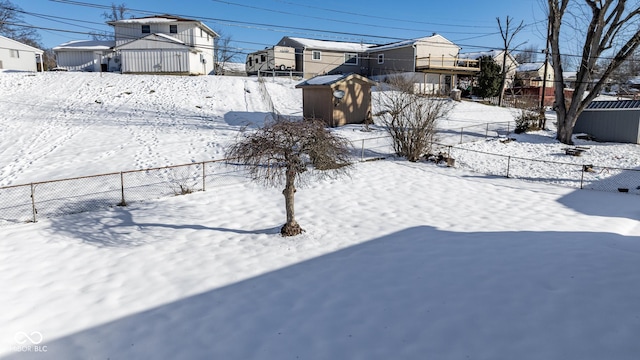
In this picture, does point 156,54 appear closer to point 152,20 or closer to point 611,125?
point 152,20

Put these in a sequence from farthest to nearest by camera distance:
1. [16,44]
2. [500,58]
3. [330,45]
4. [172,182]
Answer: [500,58] → [330,45] → [16,44] → [172,182]

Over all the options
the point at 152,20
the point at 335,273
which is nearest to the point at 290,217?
the point at 335,273

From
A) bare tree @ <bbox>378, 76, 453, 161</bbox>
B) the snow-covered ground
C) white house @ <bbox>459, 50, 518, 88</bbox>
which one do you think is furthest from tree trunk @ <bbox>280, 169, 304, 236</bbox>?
white house @ <bbox>459, 50, 518, 88</bbox>

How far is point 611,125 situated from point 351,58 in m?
25.3

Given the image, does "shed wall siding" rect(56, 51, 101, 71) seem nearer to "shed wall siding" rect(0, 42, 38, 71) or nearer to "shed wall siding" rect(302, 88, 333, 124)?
"shed wall siding" rect(0, 42, 38, 71)

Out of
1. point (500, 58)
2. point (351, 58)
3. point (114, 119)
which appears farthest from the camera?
point (500, 58)

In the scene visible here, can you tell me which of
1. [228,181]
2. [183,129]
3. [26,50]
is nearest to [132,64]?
[26,50]

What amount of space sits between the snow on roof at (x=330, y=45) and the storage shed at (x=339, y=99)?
57.7 ft

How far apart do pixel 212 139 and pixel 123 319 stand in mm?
14634

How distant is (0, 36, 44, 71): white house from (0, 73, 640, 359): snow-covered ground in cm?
3036

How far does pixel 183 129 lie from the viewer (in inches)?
867

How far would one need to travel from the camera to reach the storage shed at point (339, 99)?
23.5 m

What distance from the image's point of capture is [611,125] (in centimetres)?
2491

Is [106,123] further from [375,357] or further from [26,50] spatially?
[26,50]
